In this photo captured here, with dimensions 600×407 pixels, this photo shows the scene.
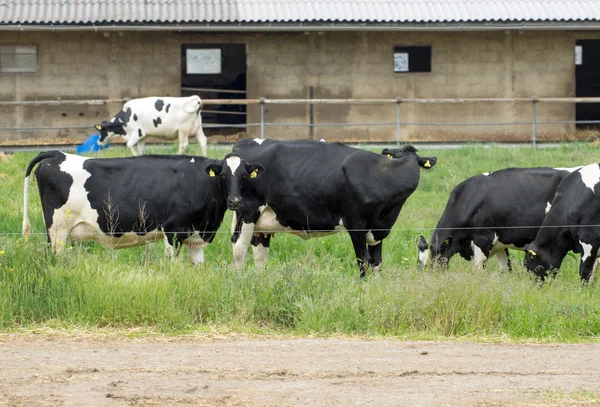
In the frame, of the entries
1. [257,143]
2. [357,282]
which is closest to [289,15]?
[257,143]

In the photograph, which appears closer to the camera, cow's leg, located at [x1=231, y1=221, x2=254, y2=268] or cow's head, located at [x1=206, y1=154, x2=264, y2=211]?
cow's head, located at [x1=206, y1=154, x2=264, y2=211]

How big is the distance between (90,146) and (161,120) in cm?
188

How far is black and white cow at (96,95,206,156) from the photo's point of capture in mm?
21578

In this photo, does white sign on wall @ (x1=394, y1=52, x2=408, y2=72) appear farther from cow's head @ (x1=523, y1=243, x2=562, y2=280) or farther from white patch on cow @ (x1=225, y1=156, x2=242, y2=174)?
cow's head @ (x1=523, y1=243, x2=562, y2=280)

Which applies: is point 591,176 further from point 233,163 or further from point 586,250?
point 233,163

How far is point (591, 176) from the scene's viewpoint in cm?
1234

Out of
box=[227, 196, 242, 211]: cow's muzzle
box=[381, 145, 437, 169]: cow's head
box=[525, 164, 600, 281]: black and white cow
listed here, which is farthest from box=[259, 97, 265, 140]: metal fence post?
box=[525, 164, 600, 281]: black and white cow

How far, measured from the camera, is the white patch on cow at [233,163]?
12673 mm

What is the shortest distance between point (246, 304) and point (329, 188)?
3311 millimetres

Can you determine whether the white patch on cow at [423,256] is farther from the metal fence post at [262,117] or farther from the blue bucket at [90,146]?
the blue bucket at [90,146]

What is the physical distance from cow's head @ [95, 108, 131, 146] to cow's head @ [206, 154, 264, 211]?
9280mm

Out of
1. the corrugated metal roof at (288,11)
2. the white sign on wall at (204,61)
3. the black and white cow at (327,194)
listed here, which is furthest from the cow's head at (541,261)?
the white sign on wall at (204,61)

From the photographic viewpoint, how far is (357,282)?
11.0 metres

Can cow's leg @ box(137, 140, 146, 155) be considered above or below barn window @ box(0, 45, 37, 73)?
below
